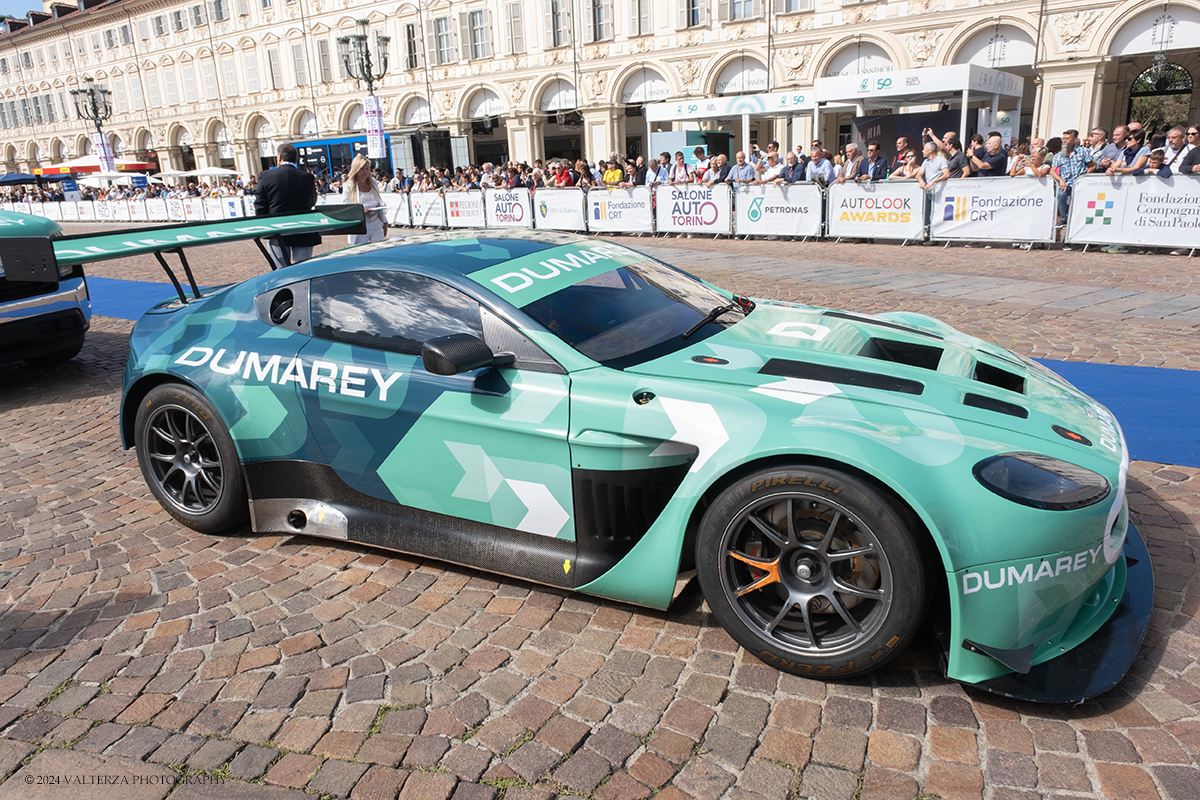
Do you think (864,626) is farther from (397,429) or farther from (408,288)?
(408,288)

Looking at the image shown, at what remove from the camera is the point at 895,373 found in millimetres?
2959

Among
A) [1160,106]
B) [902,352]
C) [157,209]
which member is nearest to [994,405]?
[902,352]

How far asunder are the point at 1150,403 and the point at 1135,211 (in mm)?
7884

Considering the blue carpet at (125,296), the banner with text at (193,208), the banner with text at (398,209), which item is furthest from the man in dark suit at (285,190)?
the banner with text at (193,208)

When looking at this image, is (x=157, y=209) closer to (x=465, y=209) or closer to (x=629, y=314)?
(x=465, y=209)

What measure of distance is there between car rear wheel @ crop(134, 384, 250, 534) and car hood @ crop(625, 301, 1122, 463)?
79.6 inches

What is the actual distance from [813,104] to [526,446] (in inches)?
777

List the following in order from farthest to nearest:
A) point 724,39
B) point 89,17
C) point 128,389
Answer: point 89,17 → point 724,39 → point 128,389

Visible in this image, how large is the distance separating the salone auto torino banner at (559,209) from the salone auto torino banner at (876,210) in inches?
213

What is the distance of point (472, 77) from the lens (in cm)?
3962

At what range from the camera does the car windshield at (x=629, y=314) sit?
3.12m

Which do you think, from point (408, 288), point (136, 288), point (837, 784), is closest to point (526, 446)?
point (408, 288)

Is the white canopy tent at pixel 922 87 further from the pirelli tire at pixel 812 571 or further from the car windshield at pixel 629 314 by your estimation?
the pirelli tire at pixel 812 571

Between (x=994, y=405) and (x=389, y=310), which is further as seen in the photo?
(x=389, y=310)
